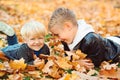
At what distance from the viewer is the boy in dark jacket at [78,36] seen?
4.44m

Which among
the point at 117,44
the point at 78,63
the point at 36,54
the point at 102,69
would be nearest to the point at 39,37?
the point at 36,54

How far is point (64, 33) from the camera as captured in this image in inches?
176

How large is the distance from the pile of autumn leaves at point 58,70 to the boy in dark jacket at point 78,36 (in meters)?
0.09

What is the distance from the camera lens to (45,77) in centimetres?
395

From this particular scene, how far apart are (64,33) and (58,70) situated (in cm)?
56

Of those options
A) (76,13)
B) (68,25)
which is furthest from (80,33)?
(76,13)

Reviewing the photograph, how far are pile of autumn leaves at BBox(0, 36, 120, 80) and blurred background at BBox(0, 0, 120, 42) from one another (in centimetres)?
183

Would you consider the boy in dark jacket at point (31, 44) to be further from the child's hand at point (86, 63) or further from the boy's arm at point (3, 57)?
the child's hand at point (86, 63)

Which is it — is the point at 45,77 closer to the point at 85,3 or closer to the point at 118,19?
the point at 118,19

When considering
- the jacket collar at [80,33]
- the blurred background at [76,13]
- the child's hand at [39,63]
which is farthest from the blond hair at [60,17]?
the blurred background at [76,13]

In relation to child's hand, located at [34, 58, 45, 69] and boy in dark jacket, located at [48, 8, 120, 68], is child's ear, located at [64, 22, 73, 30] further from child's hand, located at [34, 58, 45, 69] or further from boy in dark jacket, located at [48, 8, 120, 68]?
child's hand, located at [34, 58, 45, 69]

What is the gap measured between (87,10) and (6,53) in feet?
24.6

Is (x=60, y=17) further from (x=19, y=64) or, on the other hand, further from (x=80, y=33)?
(x=19, y=64)

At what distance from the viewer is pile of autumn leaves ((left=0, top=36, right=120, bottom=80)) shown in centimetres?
382
